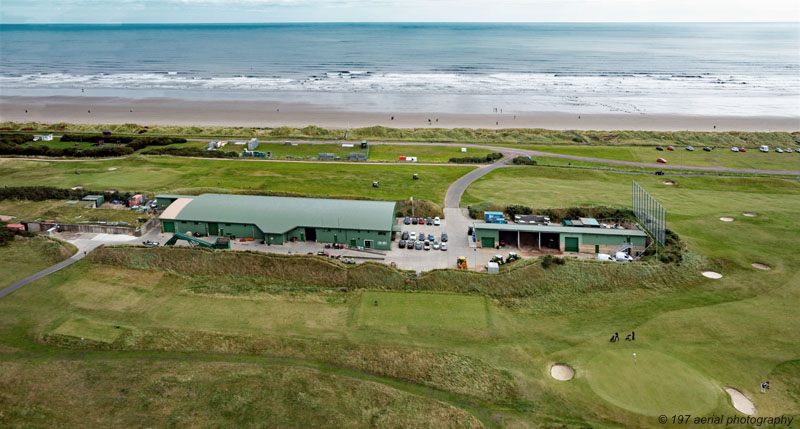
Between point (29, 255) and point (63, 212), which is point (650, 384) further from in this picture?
point (63, 212)

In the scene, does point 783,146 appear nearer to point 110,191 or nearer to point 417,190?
point 417,190

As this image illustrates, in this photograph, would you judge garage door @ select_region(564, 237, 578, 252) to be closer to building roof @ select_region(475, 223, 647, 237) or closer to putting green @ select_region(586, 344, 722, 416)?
building roof @ select_region(475, 223, 647, 237)

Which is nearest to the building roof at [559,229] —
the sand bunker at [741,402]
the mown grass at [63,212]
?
the sand bunker at [741,402]

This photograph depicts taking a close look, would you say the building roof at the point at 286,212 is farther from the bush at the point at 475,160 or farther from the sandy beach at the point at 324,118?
the sandy beach at the point at 324,118

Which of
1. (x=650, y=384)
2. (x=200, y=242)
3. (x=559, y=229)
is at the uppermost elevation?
(x=200, y=242)

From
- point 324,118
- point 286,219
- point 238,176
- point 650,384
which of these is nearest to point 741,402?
point 650,384

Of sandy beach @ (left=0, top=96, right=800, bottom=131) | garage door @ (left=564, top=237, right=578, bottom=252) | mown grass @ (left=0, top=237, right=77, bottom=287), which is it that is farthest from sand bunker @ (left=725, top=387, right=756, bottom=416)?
sandy beach @ (left=0, top=96, right=800, bottom=131)
